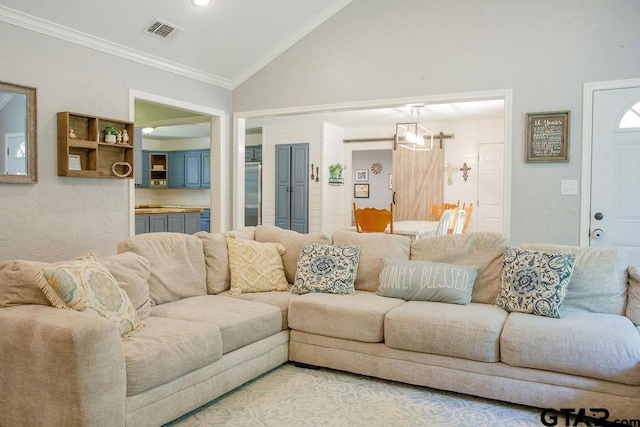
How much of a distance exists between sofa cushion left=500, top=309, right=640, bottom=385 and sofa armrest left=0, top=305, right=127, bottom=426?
1.97m

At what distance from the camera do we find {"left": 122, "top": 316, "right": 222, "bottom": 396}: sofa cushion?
218cm

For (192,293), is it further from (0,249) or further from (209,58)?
(209,58)

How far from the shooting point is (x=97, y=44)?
165 inches

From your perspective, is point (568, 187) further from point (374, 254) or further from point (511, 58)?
point (374, 254)

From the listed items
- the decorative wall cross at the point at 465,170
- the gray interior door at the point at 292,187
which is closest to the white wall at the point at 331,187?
the gray interior door at the point at 292,187

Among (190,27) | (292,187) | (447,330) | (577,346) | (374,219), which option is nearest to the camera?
(577,346)

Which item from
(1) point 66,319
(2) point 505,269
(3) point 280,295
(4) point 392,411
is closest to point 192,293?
(3) point 280,295

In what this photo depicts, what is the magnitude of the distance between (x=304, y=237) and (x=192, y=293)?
98 cm

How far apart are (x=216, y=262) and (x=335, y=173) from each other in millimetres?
5159

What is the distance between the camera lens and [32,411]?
6.89ft

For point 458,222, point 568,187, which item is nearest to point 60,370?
point 568,187

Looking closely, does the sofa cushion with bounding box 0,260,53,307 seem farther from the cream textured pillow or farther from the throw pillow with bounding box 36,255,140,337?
the cream textured pillow

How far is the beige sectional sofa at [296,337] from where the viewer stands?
2.07 meters

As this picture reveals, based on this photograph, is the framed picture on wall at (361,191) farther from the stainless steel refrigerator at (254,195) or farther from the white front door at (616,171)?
the white front door at (616,171)
